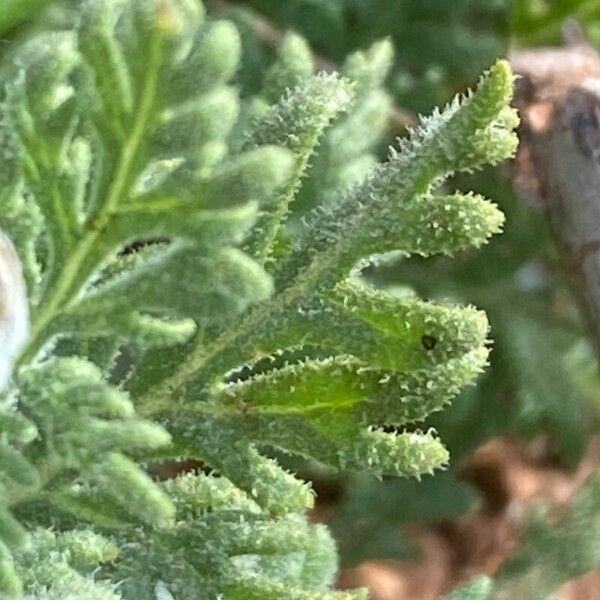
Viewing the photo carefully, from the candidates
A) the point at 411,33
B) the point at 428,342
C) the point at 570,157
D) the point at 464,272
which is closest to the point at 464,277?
the point at 464,272

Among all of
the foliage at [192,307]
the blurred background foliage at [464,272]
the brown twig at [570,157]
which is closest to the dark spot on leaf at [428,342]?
the foliage at [192,307]

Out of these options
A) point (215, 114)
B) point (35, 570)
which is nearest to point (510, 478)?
point (35, 570)

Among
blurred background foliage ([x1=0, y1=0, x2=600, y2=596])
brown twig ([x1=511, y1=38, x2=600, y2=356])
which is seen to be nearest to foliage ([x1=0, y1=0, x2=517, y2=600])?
brown twig ([x1=511, y1=38, x2=600, y2=356])

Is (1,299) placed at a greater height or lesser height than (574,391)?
lesser

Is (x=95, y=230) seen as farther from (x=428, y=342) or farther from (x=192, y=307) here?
(x=428, y=342)

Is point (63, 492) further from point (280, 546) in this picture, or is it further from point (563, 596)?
point (563, 596)

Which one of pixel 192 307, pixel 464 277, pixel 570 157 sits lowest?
pixel 192 307

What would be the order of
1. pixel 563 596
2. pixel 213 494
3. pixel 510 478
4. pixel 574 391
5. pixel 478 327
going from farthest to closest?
pixel 510 478 → pixel 563 596 → pixel 574 391 → pixel 213 494 → pixel 478 327

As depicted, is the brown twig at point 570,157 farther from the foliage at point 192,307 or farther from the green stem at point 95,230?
the green stem at point 95,230
